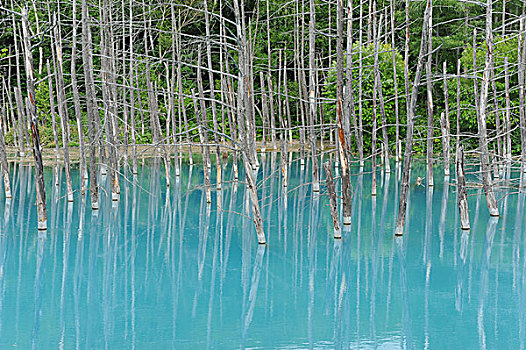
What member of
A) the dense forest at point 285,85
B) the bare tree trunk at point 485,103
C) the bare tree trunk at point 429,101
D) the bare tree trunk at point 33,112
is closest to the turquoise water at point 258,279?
the dense forest at point 285,85

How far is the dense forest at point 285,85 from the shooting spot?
11766 mm

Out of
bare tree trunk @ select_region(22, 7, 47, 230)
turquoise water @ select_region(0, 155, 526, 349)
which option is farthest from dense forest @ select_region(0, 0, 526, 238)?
turquoise water @ select_region(0, 155, 526, 349)

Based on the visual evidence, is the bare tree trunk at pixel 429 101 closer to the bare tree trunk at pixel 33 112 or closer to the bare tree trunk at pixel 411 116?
the bare tree trunk at pixel 411 116

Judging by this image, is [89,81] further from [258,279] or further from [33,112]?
[258,279]

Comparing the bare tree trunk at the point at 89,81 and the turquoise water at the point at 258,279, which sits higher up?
the bare tree trunk at the point at 89,81

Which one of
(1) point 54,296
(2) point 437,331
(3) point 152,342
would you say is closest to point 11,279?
(1) point 54,296

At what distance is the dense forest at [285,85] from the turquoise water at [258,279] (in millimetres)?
928

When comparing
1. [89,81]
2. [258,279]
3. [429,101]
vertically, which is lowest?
[258,279]

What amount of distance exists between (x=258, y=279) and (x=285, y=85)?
17.2 meters

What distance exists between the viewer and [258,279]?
9.50 metres

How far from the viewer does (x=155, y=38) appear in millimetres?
32375

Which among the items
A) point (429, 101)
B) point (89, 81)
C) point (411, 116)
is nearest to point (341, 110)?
point (411, 116)

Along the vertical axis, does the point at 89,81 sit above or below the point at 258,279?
above

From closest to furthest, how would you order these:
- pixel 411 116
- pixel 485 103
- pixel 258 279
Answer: pixel 258 279
pixel 411 116
pixel 485 103
